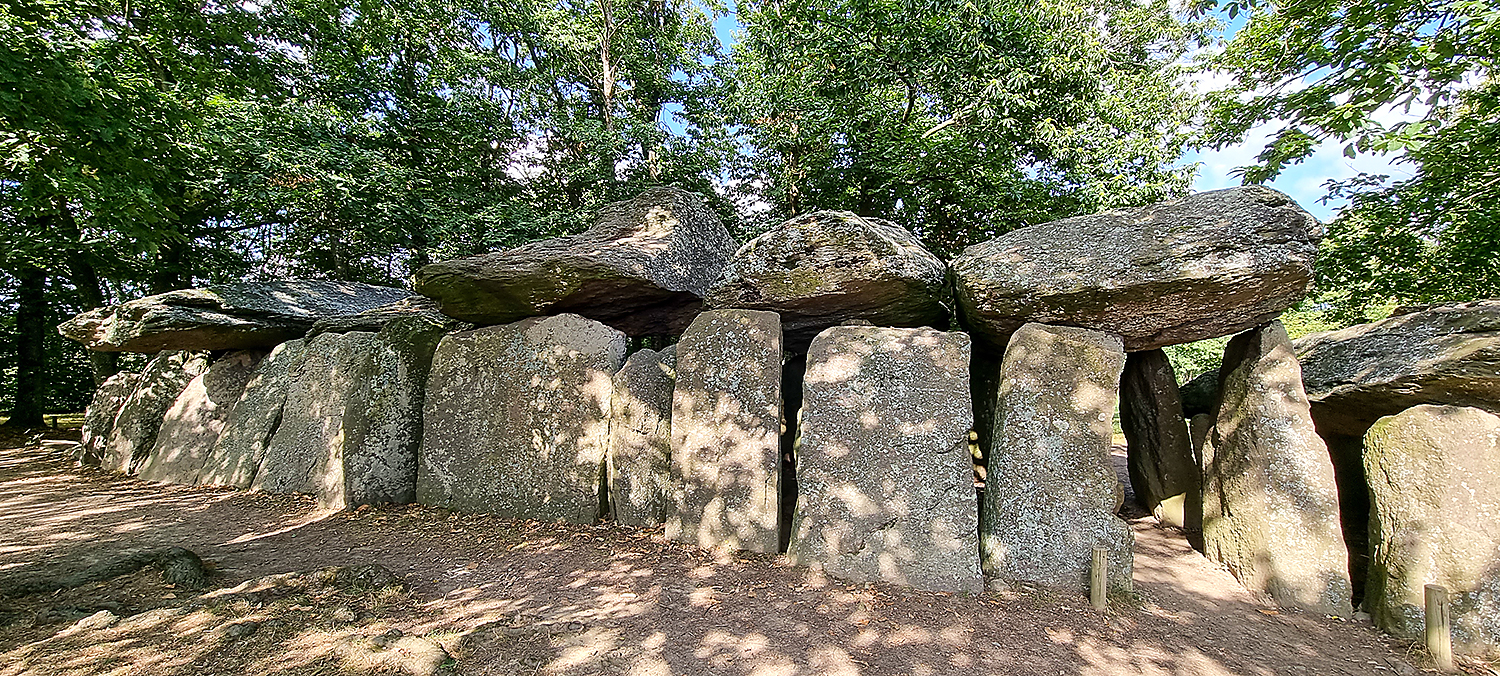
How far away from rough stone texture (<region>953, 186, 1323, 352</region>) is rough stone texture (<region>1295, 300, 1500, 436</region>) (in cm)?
72

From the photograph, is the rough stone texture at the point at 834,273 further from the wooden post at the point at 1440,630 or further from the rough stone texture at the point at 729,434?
the wooden post at the point at 1440,630

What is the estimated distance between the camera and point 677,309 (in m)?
6.03

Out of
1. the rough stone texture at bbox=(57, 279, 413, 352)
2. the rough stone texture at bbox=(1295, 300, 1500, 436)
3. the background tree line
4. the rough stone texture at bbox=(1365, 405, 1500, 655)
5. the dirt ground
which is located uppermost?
the background tree line

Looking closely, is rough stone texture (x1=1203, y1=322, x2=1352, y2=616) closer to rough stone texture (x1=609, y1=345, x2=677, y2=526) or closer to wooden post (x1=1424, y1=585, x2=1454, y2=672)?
wooden post (x1=1424, y1=585, x2=1454, y2=672)

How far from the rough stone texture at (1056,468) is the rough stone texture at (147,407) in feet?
31.4

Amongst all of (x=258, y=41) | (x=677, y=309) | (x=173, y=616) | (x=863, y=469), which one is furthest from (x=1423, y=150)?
(x=258, y=41)

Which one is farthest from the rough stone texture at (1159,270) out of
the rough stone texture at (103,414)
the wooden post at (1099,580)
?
the rough stone texture at (103,414)

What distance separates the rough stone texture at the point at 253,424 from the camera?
6230mm

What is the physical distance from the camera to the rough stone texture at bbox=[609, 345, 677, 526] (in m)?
4.64

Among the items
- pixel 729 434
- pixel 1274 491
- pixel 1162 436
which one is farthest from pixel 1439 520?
pixel 729 434

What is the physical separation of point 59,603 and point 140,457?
17.8ft

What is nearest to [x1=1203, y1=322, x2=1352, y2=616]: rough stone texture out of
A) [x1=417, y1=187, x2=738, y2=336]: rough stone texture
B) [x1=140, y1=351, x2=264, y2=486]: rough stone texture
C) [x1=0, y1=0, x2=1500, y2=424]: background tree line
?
[x1=0, y1=0, x2=1500, y2=424]: background tree line

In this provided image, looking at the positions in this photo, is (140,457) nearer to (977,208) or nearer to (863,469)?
(863,469)

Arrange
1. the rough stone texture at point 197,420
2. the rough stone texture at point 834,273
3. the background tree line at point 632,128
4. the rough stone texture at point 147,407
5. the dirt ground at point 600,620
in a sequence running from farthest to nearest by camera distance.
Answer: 1. the rough stone texture at point 147,407
2. the rough stone texture at point 197,420
3. the background tree line at point 632,128
4. the rough stone texture at point 834,273
5. the dirt ground at point 600,620
